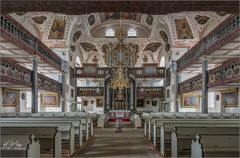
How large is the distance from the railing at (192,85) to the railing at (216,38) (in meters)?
1.24

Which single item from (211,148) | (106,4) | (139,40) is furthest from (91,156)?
(139,40)

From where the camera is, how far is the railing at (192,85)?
21716 millimetres

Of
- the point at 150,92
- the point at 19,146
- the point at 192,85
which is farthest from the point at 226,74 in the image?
the point at 150,92

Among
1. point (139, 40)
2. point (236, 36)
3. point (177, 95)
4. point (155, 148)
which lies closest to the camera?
point (155, 148)

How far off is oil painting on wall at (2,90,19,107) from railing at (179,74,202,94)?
13693mm

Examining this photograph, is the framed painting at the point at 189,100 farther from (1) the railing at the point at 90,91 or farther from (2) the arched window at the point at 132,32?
(2) the arched window at the point at 132,32

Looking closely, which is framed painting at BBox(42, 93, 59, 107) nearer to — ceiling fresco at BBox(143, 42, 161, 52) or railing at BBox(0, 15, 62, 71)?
railing at BBox(0, 15, 62, 71)

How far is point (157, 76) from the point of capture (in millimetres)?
33031

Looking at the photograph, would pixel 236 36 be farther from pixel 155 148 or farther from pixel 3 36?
pixel 3 36

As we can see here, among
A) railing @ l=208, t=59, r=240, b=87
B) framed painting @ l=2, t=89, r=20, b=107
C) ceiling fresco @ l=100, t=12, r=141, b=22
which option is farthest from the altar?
ceiling fresco @ l=100, t=12, r=141, b=22

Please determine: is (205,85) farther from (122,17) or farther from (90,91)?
(122,17)

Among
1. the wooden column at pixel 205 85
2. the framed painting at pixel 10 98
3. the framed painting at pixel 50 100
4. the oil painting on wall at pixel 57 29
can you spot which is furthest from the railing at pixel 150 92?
the framed painting at pixel 10 98

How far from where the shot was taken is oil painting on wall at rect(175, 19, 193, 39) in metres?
26.3

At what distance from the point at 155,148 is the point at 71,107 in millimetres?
19434
